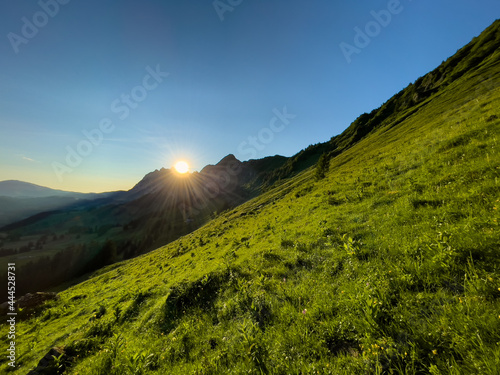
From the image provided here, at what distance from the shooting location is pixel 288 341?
5121 mm

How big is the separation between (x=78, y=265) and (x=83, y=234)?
119317 millimetres

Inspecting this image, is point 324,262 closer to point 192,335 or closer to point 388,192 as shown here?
point 192,335

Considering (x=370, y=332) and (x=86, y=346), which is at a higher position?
(x=86, y=346)

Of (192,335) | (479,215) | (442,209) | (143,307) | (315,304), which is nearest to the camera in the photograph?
(315,304)

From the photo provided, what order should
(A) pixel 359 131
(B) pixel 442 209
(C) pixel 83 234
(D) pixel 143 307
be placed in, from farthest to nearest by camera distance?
(C) pixel 83 234 → (A) pixel 359 131 → (D) pixel 143 307 → (B) pixel 442 209

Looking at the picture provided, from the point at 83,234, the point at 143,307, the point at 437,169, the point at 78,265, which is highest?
the point at 83,234

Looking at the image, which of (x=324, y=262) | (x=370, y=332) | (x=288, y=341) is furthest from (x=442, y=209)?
(x=288, y=341)

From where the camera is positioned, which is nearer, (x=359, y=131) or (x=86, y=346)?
(x=86, y=346)

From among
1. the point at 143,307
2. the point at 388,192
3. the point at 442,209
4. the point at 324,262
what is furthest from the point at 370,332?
the point at 143,307

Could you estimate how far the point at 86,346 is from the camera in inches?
381

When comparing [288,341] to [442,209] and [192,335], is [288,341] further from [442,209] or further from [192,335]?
[442,209]

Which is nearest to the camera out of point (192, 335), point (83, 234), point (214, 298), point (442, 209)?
point (192, 335)

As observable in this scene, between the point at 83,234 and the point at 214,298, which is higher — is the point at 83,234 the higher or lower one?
the higher one

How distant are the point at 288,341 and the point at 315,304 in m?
1.28
